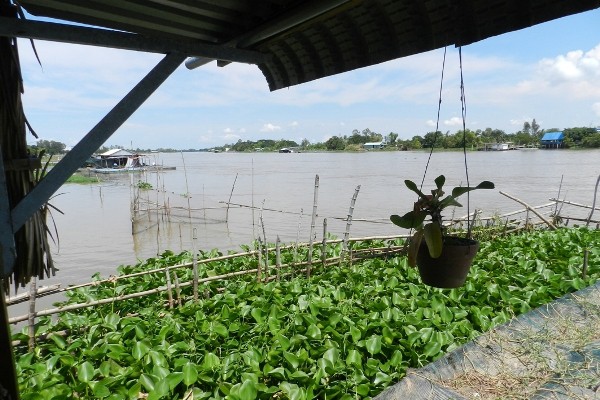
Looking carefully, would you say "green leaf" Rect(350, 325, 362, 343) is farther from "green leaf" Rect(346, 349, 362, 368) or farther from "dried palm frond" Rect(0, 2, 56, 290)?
"dried palm frond" Rect(0, 2, 56, 290)

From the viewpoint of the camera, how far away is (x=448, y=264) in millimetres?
1787

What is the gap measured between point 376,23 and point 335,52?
261mm

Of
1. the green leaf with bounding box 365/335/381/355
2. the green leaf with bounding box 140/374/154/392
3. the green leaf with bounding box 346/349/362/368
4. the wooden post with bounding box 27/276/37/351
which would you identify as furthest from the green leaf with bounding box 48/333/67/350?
the green leaf with bounding box 365/335/381/355

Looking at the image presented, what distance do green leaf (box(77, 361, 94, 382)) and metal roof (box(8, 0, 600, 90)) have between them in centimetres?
189

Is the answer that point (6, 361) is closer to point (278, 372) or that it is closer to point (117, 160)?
point (278, 372)

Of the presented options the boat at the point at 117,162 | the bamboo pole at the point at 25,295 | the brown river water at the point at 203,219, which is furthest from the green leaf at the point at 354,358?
the boat at the point at 117,162

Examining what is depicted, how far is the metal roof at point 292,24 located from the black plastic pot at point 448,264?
0.84 metres

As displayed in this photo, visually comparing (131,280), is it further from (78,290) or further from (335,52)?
(335,52)

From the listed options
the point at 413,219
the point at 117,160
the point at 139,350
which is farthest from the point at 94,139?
the point at 117,160

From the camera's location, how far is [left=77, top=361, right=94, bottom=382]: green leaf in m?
2.33

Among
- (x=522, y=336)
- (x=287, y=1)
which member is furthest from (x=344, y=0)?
(x=522, y=336)

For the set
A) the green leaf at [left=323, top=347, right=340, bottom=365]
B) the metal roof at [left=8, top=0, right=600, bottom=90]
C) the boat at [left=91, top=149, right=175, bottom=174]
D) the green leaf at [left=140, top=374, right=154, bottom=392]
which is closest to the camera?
Result: the metal roof at [left=8, top=0, right=600, bottom=90]

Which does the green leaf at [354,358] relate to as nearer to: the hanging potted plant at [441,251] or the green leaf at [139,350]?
the hanging potted plant at [441,251]

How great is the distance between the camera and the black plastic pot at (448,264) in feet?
5.83
